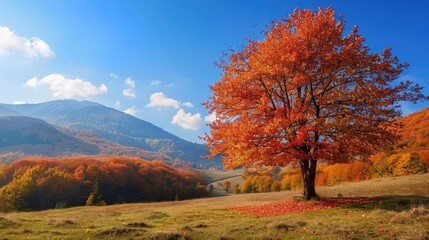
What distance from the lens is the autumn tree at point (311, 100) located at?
2714cm

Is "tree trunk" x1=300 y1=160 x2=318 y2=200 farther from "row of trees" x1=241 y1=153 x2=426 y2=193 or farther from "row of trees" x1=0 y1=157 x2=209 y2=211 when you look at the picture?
"row of trees" x1=0 y1=157 x2=209 y2=211

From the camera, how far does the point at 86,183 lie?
138125 millimetres

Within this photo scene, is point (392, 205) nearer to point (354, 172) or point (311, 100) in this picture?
point (311, 100)

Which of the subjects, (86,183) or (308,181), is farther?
(86,183)

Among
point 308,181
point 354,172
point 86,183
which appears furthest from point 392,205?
point 86,183

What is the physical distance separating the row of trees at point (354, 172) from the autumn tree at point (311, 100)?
86.9ft

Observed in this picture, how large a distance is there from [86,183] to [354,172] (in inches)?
4034

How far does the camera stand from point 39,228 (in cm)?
2125

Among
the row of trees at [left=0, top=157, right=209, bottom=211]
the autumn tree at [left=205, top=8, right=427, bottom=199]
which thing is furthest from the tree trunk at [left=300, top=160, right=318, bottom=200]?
the row of trees at [left=0, top=157, right=209, bottom=211]

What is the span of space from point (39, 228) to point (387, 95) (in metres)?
26.4

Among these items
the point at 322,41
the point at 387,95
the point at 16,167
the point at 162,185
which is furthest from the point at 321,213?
the point at 16,167

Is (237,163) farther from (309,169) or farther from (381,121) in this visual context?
(381,121)

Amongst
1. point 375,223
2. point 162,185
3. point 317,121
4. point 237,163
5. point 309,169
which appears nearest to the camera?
point 375,223

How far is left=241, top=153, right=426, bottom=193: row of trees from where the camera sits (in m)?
97.8
